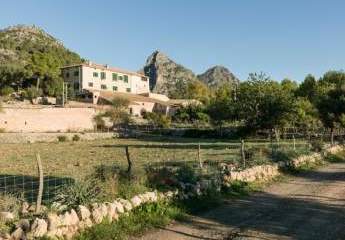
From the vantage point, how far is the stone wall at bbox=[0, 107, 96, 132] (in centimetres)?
6147

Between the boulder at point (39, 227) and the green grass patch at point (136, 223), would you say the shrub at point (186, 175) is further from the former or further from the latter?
the boulder at point (39, 227)

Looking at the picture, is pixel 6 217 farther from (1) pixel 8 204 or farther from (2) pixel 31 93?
(2) pixel 31 93

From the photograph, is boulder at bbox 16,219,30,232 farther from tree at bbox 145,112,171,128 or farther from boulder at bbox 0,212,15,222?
tree at bbox 145,112,171,128

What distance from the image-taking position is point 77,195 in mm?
11742

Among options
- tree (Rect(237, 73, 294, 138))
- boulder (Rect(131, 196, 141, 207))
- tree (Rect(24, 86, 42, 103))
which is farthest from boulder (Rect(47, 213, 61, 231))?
tree (Rect(24, 86, 42, 103))

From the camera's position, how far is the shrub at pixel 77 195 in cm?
1166

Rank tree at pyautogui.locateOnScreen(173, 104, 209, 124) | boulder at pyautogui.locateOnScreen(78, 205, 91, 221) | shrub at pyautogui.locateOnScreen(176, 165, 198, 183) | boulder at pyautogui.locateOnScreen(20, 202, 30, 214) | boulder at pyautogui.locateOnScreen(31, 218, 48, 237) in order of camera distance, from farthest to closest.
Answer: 1. tree at pyautogui.locateOnScreen(173, 104, 209, 124)
2. shrub at pyautogui.locateOnScreen(176, 165, 198, 183)
3. boulder at pyautogui.locateOnScreen(20, 202, 30, 214)
4. boulder at pyautogui.locateOnScreen(78, 205, 91, 221)
5. boulder at pyautogui.locateOnScreen(31, 218, 48, 237)

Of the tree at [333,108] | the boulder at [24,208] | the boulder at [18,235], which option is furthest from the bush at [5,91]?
the boulder at [18,235]

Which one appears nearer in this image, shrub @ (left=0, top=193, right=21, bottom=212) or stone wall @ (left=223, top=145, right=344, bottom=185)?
shrub @ (left=0, top=193, right=21, bottom=212)

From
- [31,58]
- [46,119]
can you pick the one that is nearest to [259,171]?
[46,119]

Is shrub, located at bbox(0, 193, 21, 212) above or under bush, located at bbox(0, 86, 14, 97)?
under

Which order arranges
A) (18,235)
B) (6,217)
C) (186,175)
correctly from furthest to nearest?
(186,175), (6,217), (18,235)

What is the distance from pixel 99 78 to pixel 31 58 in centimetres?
1617

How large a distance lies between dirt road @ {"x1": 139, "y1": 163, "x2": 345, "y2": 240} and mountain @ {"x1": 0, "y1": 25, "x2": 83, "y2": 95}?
7274 cm
